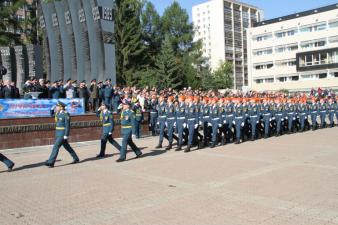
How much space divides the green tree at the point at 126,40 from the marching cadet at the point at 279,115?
3046cm

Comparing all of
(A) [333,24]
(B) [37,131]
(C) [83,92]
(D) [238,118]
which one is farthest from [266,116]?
(A) [333,24]

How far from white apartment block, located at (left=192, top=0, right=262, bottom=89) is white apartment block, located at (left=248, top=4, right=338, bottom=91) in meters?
31.8

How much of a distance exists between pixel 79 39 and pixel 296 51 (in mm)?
53223

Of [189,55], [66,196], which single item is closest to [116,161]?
[66,196]

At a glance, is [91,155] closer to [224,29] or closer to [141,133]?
[141,133]

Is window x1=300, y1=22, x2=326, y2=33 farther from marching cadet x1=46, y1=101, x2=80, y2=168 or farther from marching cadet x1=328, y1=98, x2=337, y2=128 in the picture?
marching cadet x1=46, y1=101, x2=80, y2=168

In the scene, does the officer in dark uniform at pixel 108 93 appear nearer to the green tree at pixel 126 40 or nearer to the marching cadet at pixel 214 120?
the marching cadet at pixel 214 120

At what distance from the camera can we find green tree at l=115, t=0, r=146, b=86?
48281 millimetres

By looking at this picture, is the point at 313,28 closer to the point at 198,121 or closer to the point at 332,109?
the point at 332,109

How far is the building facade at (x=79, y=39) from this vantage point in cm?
2225

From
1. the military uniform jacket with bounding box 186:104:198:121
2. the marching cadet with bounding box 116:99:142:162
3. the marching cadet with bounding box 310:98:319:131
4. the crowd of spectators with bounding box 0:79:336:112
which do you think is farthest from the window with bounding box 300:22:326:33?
the marching cadet with bounding box 116:99:142:162

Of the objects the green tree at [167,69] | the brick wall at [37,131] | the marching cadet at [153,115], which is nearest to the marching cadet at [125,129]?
the brick wall at [37,131]

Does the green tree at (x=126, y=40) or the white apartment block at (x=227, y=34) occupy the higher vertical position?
the white apartment block at (x=227, y=34)

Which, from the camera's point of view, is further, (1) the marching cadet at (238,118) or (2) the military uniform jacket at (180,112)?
(1) the marching cadet at (238,118)
